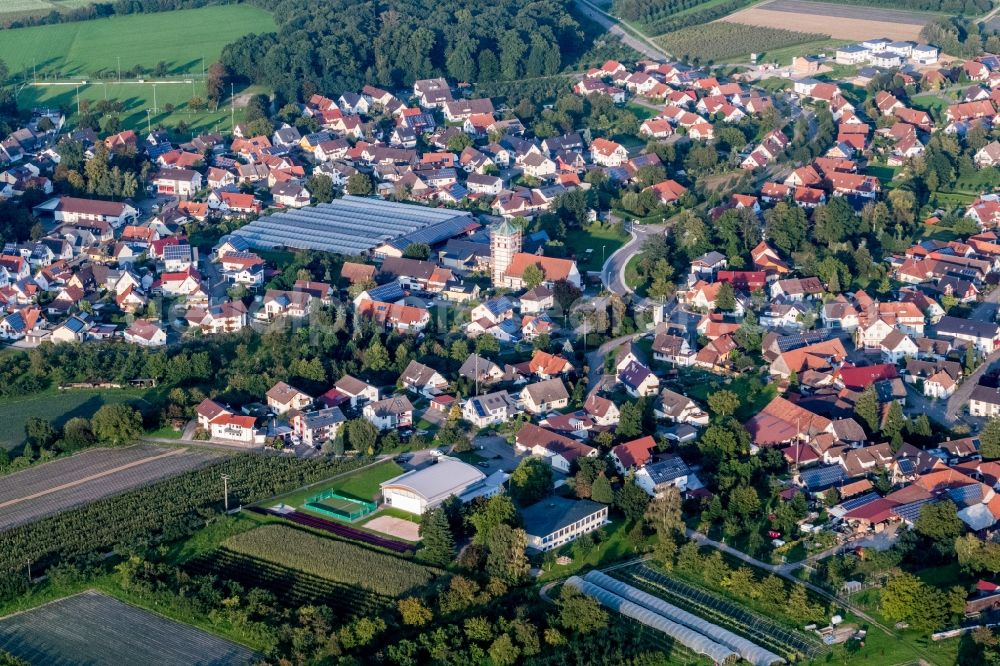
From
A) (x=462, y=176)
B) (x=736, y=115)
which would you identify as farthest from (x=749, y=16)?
(x=462, y=176)

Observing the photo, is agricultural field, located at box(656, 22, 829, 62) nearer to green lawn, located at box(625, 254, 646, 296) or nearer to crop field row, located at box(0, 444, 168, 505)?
green lawn, located at box(625, 254, 646, 296)

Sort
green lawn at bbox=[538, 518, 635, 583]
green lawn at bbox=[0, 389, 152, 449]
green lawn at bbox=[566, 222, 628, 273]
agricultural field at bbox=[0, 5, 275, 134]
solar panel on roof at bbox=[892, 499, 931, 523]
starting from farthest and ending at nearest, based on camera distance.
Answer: agricultural field at bbox=[0, 5, 275, 134], green lawn at bbox=[566, 222, 628, 273], green lawn at bbox=[0, 389, 152, 449], solar panel on roof at bbox=[892, 499, 931, 523], green lawn at bbox=[538, 518, 635, 583]

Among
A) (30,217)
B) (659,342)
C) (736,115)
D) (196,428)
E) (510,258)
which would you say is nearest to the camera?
(196,428)

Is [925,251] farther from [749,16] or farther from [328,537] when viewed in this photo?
[749,16]

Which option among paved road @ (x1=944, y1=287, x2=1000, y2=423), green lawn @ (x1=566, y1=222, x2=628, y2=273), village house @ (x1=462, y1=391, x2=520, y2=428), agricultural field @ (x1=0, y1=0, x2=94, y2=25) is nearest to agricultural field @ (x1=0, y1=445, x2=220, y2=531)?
village house @ (x1=462, y1=391, x2=520, y2=428)

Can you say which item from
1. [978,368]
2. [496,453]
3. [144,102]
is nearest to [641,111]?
[144,102]
